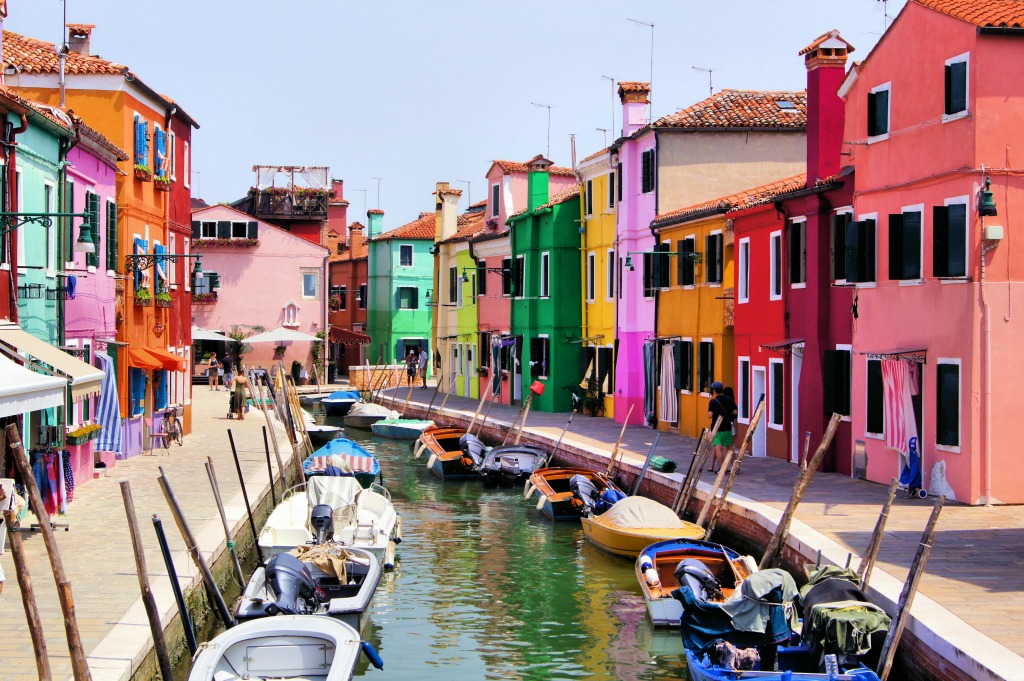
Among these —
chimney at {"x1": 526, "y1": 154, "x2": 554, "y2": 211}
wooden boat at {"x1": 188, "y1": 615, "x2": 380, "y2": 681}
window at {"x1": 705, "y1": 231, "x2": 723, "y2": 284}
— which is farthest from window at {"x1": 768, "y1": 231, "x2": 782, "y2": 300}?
chimney at {"x1": 526, "y1": 154, "x2": 554, "y2": 211}

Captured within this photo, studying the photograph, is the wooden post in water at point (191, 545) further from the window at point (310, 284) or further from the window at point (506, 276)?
the window at point (310, 284)

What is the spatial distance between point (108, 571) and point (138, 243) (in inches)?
581

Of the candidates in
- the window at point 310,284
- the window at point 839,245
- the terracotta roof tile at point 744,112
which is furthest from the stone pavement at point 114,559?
the window at point 310,284

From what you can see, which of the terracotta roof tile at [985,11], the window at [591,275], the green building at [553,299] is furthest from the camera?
the green building at [553,299]

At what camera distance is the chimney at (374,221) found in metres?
75.4

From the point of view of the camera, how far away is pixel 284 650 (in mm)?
12297

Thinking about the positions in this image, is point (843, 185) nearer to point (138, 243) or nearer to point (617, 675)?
point (617, 675)

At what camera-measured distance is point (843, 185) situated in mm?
23344

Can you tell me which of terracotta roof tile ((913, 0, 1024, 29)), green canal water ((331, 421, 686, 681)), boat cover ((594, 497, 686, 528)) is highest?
terracotta roof tile ((913, 0, 1024, 29))

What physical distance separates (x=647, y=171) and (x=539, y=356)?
401 inches

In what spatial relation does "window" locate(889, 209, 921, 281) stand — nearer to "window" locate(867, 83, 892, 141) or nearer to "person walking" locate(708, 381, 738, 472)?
"window" locate(867, 83, 892, 141)

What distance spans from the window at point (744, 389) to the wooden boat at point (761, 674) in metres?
16.0

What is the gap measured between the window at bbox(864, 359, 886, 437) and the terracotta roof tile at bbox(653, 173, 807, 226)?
4451 millimetres

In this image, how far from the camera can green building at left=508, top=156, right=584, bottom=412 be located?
41.6m
